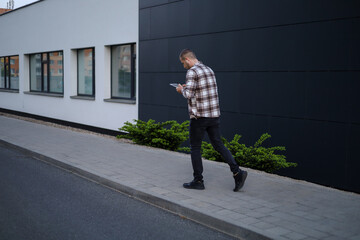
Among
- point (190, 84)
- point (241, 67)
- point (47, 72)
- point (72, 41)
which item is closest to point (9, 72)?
point (47, 72)

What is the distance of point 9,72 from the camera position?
70.1 ft

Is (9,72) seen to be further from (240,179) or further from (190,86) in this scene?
(240,179)

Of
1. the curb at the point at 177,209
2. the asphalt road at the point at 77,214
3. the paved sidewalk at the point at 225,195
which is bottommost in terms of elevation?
the asphalt road at the point at 77,214

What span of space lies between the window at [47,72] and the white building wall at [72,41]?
324 mm

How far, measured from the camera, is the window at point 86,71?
46.9ft

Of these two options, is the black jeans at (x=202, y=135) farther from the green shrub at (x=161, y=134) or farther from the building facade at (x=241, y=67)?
the green shrub at (x=161, y=134)

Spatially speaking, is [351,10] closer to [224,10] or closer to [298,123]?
[298,123]

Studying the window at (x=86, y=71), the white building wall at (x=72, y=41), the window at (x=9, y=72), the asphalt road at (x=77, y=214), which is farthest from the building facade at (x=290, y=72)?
the window at (x=9, y=72)

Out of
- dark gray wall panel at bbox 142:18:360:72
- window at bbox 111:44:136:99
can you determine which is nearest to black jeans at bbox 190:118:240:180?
dark gray wall panel at bbox 142:18:360:72

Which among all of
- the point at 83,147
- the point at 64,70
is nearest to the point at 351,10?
the point at 83,147

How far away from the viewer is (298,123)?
7.34 m

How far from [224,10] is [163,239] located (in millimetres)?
5749

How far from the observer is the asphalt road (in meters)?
4.35

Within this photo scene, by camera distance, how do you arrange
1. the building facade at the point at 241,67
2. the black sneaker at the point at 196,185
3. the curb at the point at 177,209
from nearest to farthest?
the curb at the point at 177,209 → the black sneaker at the point at 196,185 → the building facade at the point at 241,67
